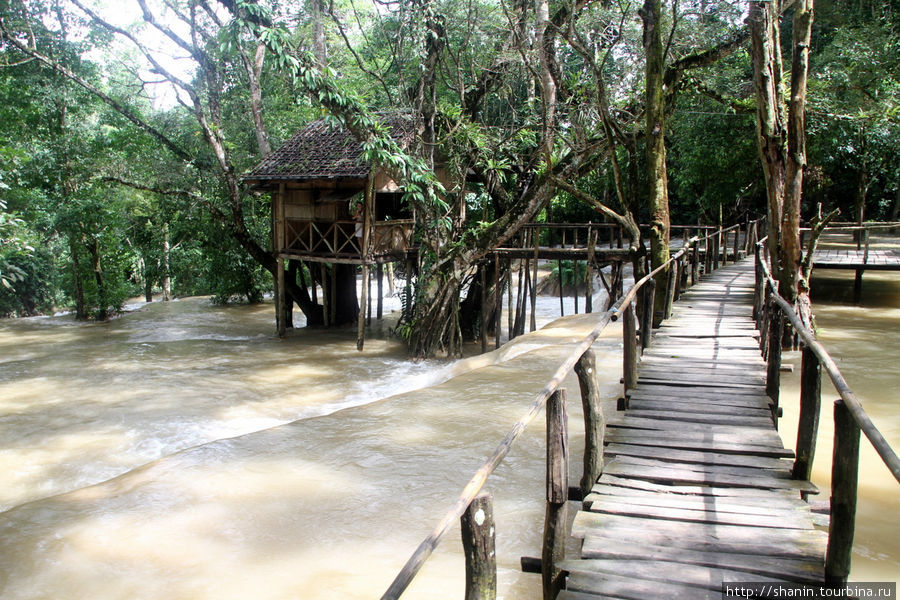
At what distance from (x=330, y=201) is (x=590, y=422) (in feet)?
42.9

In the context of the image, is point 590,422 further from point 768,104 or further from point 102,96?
point 102,96

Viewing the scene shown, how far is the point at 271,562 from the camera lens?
519 cm

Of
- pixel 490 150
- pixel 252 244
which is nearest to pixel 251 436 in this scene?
pixel 490 150

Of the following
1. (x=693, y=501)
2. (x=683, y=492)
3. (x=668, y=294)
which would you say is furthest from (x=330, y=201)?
(x=693, y=501)

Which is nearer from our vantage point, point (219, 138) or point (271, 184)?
point (271, 184)

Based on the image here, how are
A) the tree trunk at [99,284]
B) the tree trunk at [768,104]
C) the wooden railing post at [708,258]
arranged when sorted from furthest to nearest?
the tree trunk at [99,284] → the wooden railing post at [708,258] → the tree trunk at [768,104]

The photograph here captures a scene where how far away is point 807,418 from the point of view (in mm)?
4309

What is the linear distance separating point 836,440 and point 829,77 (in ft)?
51.2

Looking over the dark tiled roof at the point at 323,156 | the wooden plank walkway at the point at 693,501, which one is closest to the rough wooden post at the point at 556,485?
the wooden plank walkway at the point at 693,501

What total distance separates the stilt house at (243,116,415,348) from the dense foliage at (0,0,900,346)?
1.26 metres

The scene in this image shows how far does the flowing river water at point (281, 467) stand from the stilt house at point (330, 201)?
110 inches

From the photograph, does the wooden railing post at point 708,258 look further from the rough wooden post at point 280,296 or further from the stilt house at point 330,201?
the rough wooden post at point 280,296

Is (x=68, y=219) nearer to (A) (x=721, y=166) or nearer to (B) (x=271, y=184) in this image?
(B) (x=271, y=184)

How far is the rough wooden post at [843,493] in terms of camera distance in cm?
303
